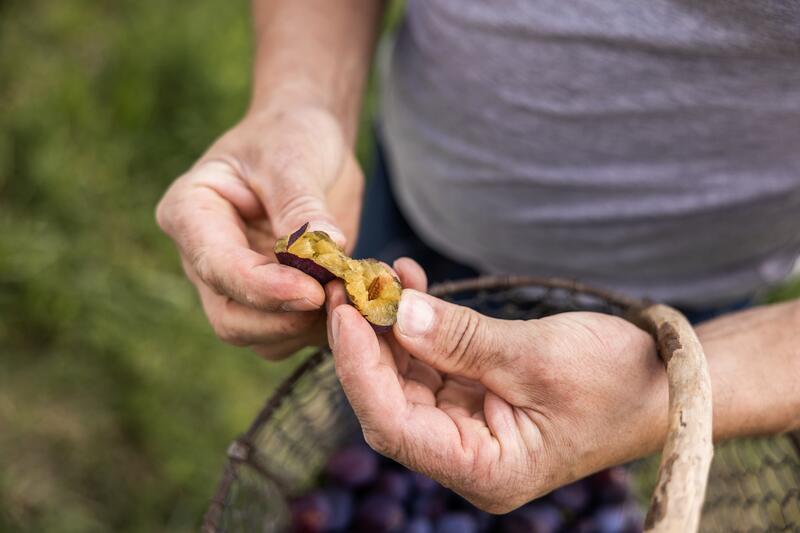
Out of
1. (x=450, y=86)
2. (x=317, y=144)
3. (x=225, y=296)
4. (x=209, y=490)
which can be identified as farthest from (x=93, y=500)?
(x=450, y=86)

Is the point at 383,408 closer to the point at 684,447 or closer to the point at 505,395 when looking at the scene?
the point at 505,395

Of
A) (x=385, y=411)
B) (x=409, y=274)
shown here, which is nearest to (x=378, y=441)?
(x=385, y=411)

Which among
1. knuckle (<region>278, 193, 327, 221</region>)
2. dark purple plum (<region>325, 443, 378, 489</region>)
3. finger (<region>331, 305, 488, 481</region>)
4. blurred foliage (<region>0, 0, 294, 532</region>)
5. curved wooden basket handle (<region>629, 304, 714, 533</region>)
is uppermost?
curved wooden basket handle (<region>629, 304, 714, 533</region>)

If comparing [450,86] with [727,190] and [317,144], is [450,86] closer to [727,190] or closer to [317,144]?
[317,144]

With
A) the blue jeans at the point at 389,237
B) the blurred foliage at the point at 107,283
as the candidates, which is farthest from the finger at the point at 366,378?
the blurred foliage at the point at 107,283

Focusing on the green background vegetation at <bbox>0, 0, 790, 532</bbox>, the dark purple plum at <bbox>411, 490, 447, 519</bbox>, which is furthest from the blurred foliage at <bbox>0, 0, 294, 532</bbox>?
the dark purple plum at <bbox>411, 490, 447, 519</bbox>

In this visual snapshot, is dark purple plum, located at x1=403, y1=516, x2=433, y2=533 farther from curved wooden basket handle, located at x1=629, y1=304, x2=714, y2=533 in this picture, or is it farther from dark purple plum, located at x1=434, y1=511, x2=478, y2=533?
curved wooden basket handle, located at x1=629, y1=304, x2=714, y2=533
